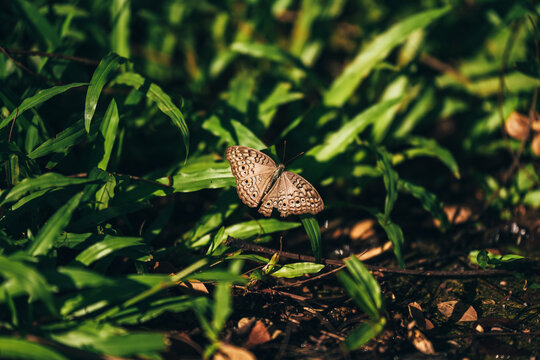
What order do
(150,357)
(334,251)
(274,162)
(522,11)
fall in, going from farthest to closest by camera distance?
(522,11), (334,251), (274,162), (150,357)

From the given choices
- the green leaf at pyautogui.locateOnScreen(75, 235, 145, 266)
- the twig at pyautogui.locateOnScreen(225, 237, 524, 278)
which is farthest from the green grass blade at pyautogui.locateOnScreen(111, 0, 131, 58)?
the twig at pyautogui.locateOnScreen(225, 237, 524, 278)

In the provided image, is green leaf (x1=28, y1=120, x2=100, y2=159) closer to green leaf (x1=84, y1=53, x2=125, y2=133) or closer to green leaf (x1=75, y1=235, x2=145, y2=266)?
green leaf (x1=84, y1=53, x2=125, y2=133)

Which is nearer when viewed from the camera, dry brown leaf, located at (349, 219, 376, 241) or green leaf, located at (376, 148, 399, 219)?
green leaf, located at (376, 148, 399, 219)

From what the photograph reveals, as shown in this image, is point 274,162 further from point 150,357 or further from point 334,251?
point 150,357

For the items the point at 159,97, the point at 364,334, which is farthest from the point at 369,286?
the point at 159,97

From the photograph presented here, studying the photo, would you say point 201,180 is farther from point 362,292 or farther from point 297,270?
point 362,292

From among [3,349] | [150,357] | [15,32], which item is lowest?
[150,357]

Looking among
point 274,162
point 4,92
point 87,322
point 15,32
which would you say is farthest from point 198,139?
point 15,32
